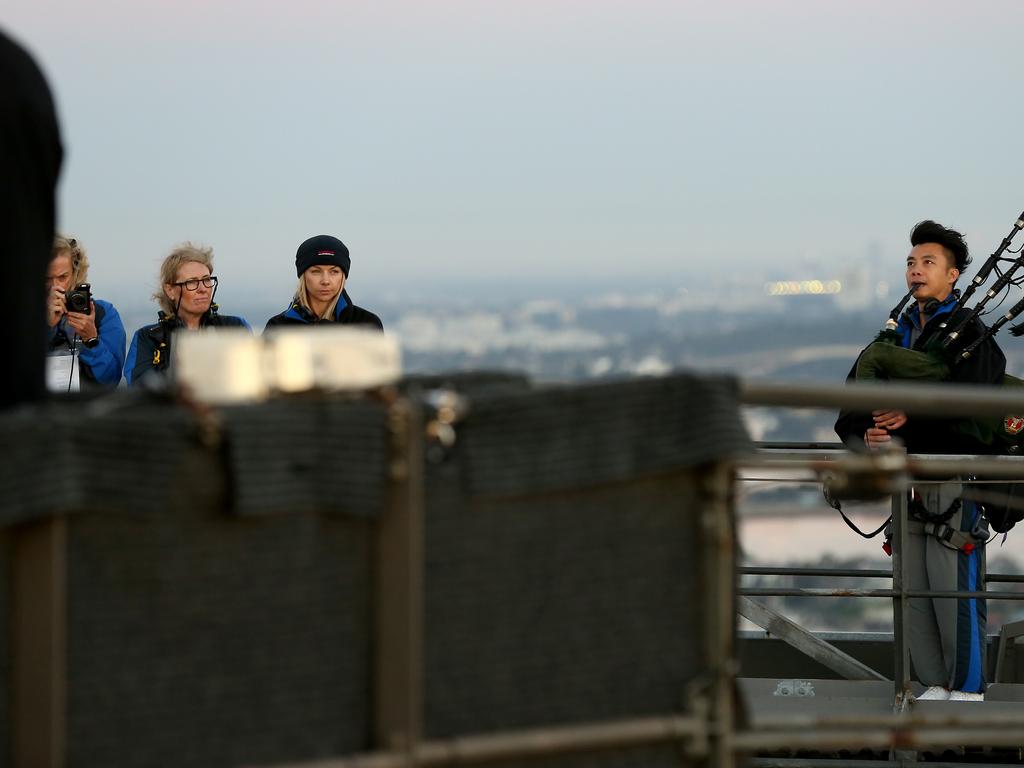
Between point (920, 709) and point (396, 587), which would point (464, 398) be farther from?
point (920, 709)

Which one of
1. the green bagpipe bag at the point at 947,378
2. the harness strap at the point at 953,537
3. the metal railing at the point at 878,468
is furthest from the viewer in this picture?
the green bagpipe bag at the point at 947,378

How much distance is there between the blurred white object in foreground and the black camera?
18.4 ft

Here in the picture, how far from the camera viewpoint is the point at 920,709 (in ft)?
24.4

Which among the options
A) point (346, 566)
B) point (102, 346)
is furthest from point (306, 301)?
point (346, 566)

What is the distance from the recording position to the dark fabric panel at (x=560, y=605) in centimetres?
289

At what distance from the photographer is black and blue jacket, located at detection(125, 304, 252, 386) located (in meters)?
8.09

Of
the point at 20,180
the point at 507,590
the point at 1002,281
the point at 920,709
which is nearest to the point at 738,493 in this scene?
the point at 507,590

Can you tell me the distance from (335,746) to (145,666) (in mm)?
359

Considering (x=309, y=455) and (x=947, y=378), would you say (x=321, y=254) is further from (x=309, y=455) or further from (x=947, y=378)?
(x=309, y=455)

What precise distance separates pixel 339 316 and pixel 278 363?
5.40m

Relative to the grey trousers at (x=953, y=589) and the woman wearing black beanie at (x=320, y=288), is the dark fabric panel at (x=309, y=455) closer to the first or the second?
the grey trousers at (x=953, y=589)

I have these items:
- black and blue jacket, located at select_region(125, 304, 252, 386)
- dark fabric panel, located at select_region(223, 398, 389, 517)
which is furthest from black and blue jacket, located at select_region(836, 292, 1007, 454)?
dark fabric panel, located at select_region(223, 398, 389, 517)

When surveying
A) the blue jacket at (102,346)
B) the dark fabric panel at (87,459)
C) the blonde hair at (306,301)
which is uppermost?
the blonde hair at (306,301)

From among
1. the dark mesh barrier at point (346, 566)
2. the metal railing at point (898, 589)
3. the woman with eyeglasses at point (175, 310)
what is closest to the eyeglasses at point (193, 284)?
the woman with eyeglasses at point (175, 310)
